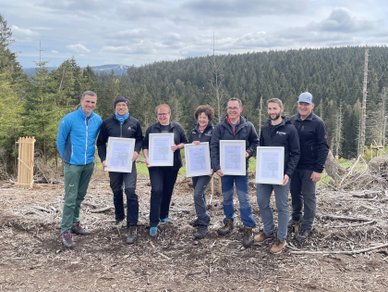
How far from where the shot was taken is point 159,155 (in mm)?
5918

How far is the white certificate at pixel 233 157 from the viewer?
5586 millimetres

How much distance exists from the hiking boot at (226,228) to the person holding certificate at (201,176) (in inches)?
9.2

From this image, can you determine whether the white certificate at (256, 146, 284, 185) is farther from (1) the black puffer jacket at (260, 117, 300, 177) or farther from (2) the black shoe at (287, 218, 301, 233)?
(2) the black shoe at (287, 218, 301, 233)

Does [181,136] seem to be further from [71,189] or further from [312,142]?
[312,142]

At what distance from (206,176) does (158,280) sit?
5.54 ft

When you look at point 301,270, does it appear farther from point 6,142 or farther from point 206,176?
point 6,142

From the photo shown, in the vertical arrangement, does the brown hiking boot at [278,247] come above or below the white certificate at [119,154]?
below

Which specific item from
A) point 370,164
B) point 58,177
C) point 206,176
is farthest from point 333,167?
point 58,177

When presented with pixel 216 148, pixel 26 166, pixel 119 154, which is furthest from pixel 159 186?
pixel 26 166

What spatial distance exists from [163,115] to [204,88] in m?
22.9

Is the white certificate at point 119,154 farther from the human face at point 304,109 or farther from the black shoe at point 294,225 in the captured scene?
the black shoe at point 294,225

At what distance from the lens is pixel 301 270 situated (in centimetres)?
509

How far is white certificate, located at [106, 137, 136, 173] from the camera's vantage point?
5.89 meters

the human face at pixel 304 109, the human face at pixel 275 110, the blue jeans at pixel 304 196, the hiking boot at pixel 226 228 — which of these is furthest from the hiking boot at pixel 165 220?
the human face at pixel 304 109
